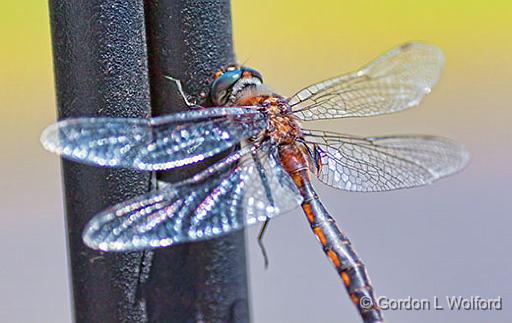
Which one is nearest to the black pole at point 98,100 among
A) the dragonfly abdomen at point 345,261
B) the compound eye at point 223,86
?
the compound eye at point 223,86

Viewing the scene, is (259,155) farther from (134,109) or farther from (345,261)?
(134,109)

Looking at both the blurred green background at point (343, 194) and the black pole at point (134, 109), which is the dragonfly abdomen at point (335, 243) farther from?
the blurred green background at point (343, 194)

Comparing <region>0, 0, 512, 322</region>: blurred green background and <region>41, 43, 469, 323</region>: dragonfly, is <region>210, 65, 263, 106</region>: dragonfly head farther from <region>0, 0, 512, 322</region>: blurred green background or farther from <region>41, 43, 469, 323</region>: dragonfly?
<region>0, 0, 512, 322</region>: blurred green background

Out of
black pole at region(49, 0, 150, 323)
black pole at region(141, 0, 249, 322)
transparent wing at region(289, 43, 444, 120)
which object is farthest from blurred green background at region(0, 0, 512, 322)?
black pole at region(49, 0, 150, 323)

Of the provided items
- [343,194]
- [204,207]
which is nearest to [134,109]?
[204,207]

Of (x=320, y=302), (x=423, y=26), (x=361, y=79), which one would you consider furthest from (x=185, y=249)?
(x=423, y=26)

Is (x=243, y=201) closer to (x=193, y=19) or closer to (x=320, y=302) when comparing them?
(x=193, y=19)
